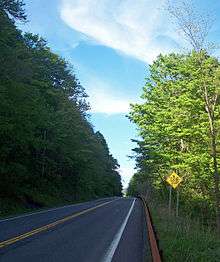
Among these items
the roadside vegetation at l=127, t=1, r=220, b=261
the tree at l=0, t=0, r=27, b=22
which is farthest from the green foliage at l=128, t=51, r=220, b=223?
the tree at l=0, t=0, r=27, b=22

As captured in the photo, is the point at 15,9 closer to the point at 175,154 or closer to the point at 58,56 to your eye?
the point at 175,154

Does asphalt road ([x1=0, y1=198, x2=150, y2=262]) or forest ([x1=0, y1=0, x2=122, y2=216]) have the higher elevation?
forest ([x1=0, y1=0, x2=122, y2=216])

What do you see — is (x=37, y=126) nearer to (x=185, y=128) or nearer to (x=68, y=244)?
(x=185, y=128)

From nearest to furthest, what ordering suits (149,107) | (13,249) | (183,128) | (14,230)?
(13,249) < (14,230) < (183,128) < (149,107)

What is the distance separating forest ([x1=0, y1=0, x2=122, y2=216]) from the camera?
31.4 meters

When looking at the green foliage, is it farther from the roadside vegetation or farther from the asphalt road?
the asphalt road

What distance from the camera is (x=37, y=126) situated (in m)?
41.2

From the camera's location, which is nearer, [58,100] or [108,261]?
[108,261]

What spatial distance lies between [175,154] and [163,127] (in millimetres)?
2315

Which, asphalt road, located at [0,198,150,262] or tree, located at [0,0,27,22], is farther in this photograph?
tree, located at [0,0,27,22]

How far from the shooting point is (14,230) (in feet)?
60.4

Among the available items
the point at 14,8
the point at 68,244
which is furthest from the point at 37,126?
the point at 68,244

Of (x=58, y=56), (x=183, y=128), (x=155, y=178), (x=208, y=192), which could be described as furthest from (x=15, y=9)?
(x=58, y=56)

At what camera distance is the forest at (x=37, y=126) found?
31375mm
